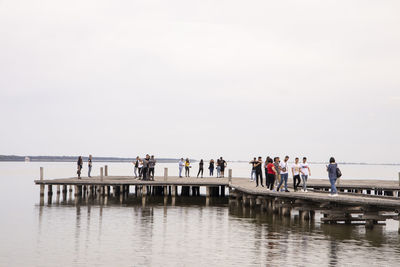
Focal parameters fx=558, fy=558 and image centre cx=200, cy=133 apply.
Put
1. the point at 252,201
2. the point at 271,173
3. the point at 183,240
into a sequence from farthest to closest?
the point at 252,201 < the point at 271,173 < the point at 183,240

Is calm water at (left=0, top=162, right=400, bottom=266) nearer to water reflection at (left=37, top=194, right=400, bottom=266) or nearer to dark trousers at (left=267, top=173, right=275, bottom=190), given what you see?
water reflection at (left=37, top=194, right=400, bottom=266)

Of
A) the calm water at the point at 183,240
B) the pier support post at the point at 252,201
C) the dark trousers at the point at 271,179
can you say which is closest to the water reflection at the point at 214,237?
the calm water at the point at 183,240

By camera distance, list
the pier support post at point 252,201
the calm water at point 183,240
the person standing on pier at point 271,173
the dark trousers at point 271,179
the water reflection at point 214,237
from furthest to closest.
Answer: the pier support post at point 252,201, the dark trousers at point 271,179, the person standing on pier at point 271,173, the water reflection at point 214,237, the calm water at point 183,240

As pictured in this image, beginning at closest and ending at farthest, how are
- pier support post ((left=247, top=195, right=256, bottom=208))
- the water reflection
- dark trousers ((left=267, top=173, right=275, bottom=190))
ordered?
the water reflection
dark trousers ((left=267, top=173, right=275, bottom=190))
pier support post ((left=247, top=195, right=256, bottom=208))

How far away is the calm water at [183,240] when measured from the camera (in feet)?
59.2

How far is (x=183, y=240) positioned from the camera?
2245 centimetres

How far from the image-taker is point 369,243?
2098 cm

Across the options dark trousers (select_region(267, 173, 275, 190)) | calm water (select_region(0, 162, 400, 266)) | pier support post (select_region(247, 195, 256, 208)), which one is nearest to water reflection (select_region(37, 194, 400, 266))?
calm water (select_region(0, 162, 400, 266))

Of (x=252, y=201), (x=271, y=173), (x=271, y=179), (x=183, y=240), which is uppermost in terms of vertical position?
(x=271, y=173)

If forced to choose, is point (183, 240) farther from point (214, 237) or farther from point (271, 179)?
point (271, 179)

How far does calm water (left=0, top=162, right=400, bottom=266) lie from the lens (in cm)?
1805

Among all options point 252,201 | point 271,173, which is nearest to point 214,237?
point 271,173

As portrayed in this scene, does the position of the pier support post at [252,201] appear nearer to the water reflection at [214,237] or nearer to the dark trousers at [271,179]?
the water reflection at [214,237]

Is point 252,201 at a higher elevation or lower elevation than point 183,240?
higher
